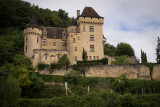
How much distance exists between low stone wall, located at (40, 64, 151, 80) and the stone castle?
5.42m

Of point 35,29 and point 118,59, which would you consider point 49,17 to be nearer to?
point 35,29

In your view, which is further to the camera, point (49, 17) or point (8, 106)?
point (49, 17)

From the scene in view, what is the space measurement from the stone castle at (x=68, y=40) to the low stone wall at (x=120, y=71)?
5.42 meters

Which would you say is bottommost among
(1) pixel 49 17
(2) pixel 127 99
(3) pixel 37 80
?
(2) pixel 127 99

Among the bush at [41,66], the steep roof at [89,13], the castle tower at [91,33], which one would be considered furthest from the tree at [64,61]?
the steep roof at [89,13]

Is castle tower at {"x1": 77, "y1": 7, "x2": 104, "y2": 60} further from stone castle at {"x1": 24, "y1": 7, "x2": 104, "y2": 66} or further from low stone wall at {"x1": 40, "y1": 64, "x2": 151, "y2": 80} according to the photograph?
low stone wall at {"x1": 40, "y1": 64, "x2": 151, "y2": 80}

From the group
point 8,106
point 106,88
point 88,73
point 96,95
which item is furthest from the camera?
point 88,73

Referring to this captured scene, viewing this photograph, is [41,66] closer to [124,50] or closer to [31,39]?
[31,39]

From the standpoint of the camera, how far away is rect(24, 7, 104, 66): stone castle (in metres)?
34.7

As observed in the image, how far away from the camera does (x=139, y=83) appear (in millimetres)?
24812

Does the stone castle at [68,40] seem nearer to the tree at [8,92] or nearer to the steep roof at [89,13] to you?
the steep roof at [89,13]

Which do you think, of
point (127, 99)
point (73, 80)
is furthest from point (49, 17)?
point (127, 99)

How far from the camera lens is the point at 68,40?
37.2 m

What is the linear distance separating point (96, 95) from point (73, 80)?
23.5 feet
